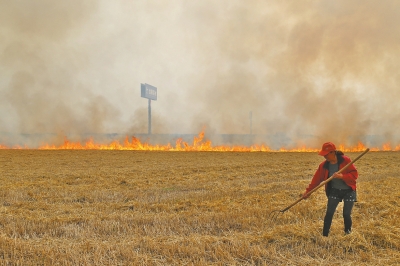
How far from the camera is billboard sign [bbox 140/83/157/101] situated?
3167 inches

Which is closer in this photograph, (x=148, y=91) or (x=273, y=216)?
(x=273, y=216)

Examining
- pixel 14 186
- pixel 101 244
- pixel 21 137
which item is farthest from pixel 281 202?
pixel 21 137

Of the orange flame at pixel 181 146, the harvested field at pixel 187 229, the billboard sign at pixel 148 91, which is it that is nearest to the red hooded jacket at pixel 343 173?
the harvested field at pixel 187 229

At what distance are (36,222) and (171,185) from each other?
6.89 meters

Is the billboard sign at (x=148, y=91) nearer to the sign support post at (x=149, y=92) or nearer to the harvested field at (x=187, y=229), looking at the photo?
the sign support post at (x=149, y=92)

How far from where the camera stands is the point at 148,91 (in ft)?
270

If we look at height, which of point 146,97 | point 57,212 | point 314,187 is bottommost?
point 57,212

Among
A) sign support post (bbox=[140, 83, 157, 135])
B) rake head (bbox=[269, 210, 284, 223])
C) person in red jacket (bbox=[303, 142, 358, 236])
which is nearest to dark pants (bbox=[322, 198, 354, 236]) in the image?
person in red jacket (bbox=[303, 142, 358, 236])

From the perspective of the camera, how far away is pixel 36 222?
7352 millimetres

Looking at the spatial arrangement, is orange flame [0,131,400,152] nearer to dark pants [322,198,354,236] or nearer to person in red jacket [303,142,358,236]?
dark pants [322,198,354,236]

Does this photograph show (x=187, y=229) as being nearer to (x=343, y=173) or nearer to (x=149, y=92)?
(x=343, y=173)

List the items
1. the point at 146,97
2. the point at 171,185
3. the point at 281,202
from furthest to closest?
the point at 146,97
the point at 171,185
the point at 281,202

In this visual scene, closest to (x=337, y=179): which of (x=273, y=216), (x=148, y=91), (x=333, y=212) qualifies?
(x=333, y=212)

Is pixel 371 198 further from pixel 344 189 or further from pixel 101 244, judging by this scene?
pixel 101 244
